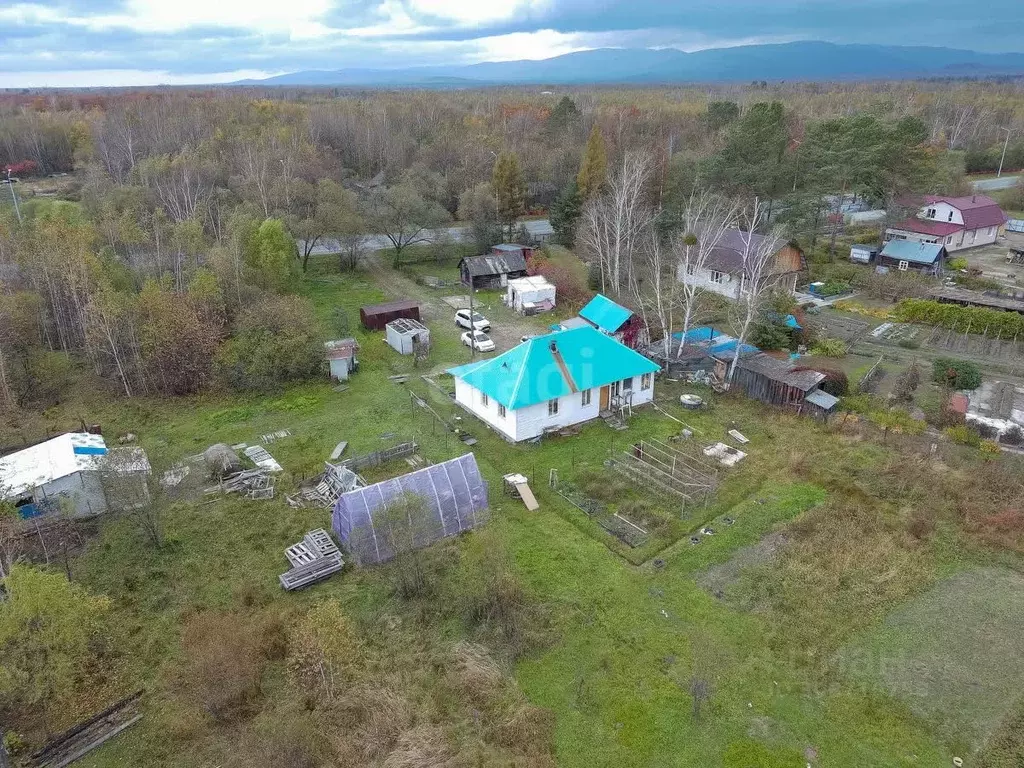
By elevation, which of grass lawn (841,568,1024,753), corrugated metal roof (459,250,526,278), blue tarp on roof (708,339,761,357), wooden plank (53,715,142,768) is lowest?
wooden plank (53,715,142,768)

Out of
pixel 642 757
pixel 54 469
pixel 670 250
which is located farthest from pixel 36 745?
pixel 670 250

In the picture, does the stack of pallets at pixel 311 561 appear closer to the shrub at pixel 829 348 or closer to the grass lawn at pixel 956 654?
the grass lawn at pixel 956 654

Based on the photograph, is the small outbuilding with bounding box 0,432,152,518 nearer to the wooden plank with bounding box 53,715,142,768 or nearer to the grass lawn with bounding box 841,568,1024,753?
the wooden plank with bounding box 53,715,142,768

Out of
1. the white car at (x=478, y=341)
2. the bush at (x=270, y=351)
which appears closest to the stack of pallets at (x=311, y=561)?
the bush at (x=270, y=351)

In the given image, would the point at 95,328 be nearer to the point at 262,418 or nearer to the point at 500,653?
the point at 262,418

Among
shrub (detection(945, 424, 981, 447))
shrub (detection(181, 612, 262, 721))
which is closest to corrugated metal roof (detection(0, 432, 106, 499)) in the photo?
shrub (detection(181, 612, 262, 721))
